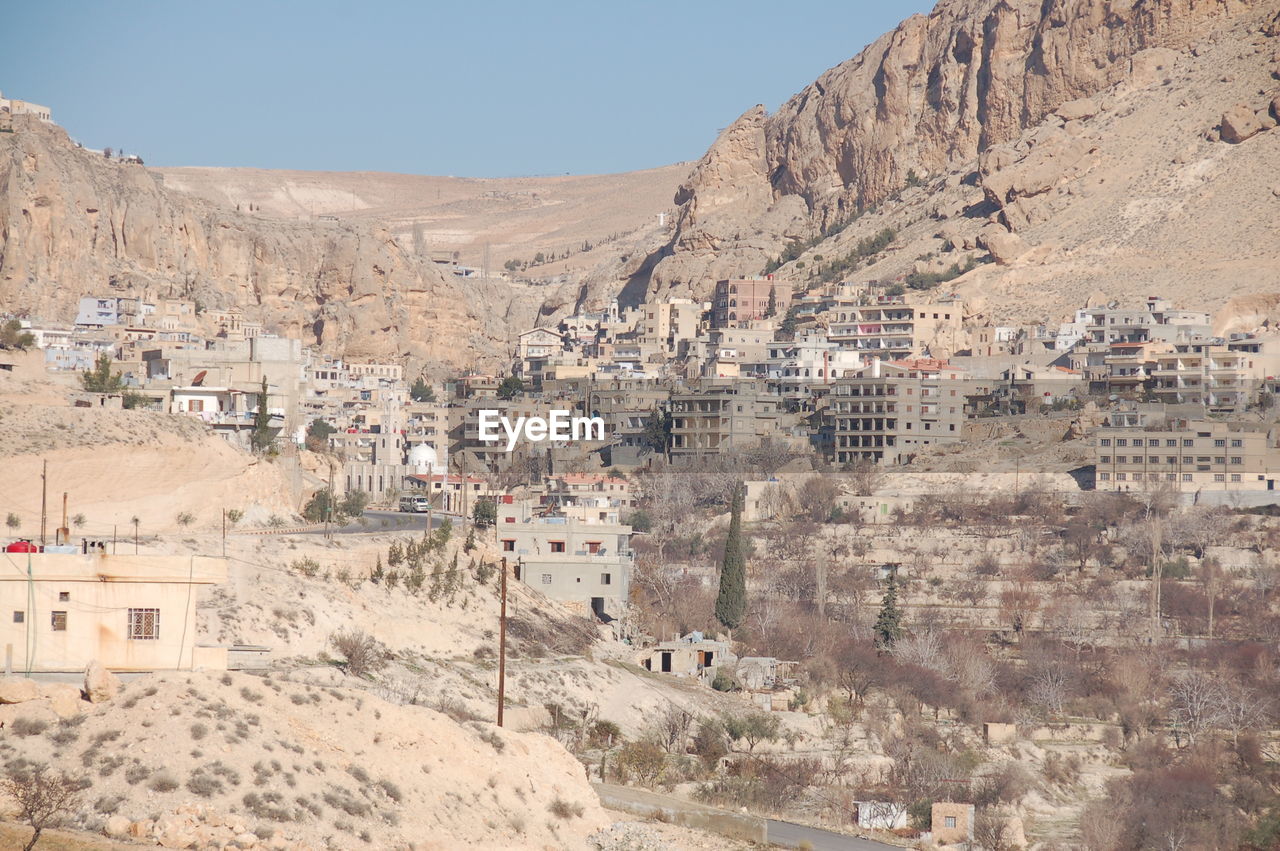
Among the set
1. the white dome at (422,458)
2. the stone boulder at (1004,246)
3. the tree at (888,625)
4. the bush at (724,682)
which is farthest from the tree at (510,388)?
the bush at (724,682)

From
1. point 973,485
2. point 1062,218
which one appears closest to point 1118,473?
point 973,485

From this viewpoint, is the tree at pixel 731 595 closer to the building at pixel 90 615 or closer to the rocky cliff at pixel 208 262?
the building at pixel 90 615

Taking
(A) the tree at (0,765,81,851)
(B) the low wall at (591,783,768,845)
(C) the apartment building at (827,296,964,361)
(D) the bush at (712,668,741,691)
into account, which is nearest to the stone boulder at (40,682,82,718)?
(A) the tree at (0,765,81,851)

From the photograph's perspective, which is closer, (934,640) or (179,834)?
(179,834)

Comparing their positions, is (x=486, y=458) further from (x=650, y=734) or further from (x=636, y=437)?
(x=650, y=734)

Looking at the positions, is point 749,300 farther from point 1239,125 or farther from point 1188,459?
point 1188,459

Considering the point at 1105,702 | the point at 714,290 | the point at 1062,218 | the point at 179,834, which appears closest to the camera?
the point at 179,834

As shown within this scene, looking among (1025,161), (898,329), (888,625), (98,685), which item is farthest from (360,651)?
(1025,161)
